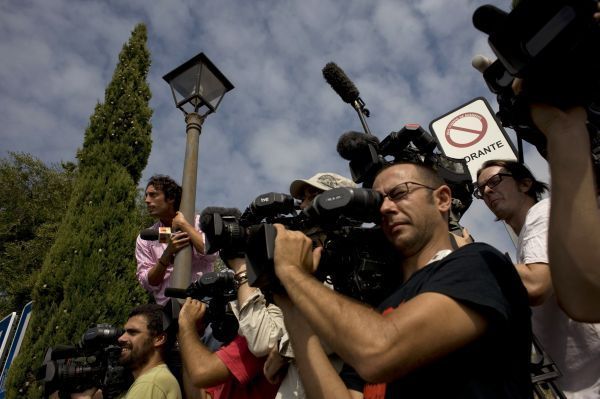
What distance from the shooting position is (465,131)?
3.23m

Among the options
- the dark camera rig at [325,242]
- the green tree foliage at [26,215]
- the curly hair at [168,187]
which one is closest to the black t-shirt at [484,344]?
the dark camera rig at [325,242]

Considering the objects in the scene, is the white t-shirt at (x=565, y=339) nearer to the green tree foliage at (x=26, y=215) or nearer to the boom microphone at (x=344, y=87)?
the boom microphone at (x=344, y=87)

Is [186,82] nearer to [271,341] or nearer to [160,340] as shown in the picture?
[160,340]

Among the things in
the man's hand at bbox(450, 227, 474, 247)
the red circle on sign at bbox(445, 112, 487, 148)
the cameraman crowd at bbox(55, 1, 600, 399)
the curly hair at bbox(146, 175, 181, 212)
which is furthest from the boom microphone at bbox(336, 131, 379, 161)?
the curly hair at bbox(146, 175, 181, 212)

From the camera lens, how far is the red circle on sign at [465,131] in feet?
10.3

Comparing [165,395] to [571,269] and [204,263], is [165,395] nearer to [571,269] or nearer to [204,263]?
[204,263]

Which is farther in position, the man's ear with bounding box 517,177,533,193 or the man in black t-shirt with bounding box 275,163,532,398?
the man's ear with bounding box 517,177,533,193

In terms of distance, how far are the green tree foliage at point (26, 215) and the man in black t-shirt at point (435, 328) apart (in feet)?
75.8

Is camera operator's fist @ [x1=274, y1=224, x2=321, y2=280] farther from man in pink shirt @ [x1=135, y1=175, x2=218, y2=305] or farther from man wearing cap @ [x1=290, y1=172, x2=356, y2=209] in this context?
man in pink shirt @ [x1=135, y1=175, x2=218, y2=305]

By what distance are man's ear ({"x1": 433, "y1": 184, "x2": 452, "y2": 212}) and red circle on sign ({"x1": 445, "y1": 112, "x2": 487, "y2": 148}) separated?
126cm

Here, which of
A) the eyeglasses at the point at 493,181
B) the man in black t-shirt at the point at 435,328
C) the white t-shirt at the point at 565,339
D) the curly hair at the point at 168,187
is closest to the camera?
the man in black t-shirt at the point at 435,328

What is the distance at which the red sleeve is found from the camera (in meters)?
2.47

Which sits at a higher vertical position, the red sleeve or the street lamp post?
the street lamp post

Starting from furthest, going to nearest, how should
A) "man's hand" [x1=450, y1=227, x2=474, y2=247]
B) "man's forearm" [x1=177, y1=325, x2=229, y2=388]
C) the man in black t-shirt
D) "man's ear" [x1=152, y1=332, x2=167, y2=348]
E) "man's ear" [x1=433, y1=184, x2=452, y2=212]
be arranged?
"man's ear" [x1=152, y1=332, x2=167, y2=348] < "man's forearm" [x1=177, y1=325, x2=229, y2=388] < "man's hand" [x1=450, y1=227, x2=474, y2=247] < "man's ear" [x1=433, y1=184, x2=452, y2=212] < the man in black t-shirt
